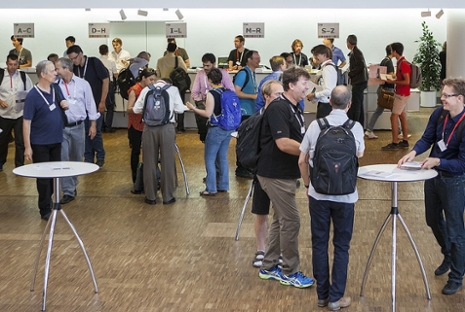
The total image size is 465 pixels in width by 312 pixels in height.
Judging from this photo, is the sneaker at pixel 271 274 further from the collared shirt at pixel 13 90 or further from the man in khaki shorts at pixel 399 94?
the man in khaki shorts at pixel 399 94

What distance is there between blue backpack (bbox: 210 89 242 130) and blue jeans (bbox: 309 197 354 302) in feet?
10.2

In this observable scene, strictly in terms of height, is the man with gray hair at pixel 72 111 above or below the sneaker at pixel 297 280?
above

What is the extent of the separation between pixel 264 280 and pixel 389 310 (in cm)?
92

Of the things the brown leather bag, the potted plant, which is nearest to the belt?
the brown leather bag

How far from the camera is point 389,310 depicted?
4.86 meters

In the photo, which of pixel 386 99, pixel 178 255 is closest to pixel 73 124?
pixel 178 255

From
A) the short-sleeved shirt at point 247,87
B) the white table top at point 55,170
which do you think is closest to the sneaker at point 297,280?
the white table top at point 55,170

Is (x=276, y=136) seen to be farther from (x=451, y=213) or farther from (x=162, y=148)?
(x=162, y=148)


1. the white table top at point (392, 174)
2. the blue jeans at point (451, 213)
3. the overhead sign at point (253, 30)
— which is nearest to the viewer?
the white table top at point (392, 174)

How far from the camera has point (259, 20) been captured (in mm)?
16688

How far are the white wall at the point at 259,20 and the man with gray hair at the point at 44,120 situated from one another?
32.2 ft

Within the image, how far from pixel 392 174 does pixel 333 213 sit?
0.41 meters

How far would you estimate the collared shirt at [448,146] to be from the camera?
4832mm

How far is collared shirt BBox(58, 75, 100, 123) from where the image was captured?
767 cm
